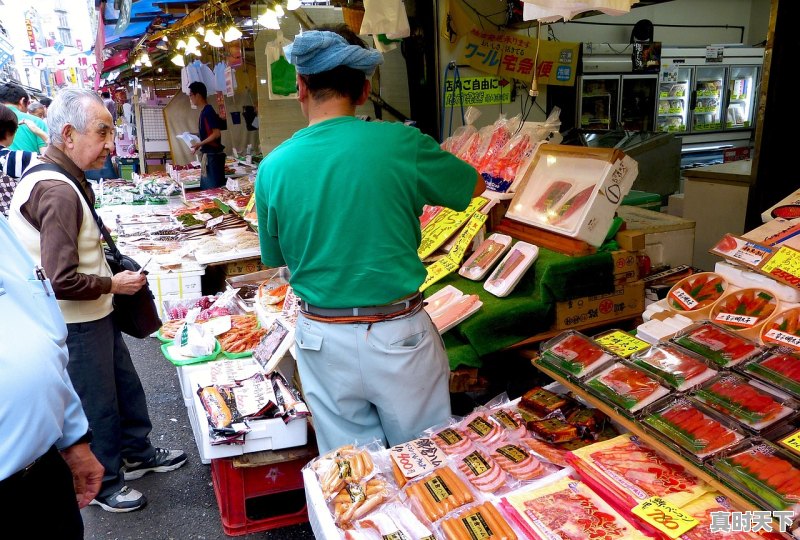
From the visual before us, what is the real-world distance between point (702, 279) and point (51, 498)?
9.89 ft

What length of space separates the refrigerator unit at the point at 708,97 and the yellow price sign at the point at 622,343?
28.3 feet

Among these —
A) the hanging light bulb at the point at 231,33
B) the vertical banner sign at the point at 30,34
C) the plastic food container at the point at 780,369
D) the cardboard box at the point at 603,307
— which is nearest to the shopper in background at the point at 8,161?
the hanging light bulb at the point at 231,33

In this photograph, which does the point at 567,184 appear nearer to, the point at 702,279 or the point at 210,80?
the point at 702,279

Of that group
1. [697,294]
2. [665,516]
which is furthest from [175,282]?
[665,516]

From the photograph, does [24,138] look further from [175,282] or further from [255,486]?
[255,486]

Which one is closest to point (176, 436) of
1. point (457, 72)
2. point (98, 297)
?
point (98, 297)

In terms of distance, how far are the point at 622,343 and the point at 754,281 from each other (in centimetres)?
84

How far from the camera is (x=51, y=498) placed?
1.83 metres

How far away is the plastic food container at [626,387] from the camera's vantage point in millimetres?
2129

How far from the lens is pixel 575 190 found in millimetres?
3533

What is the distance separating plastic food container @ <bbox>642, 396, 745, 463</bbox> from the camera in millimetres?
1857

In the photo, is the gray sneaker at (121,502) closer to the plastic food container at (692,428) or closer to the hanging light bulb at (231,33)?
the plastic food container at (692,428)

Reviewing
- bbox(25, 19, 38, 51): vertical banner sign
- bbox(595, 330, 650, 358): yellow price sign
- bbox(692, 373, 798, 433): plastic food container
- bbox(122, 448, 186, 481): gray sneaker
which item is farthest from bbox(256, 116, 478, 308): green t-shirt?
bbox(25, 19, 38, 51): vertical banner sign

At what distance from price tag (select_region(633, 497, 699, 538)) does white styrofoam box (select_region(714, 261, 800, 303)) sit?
1349 mm
